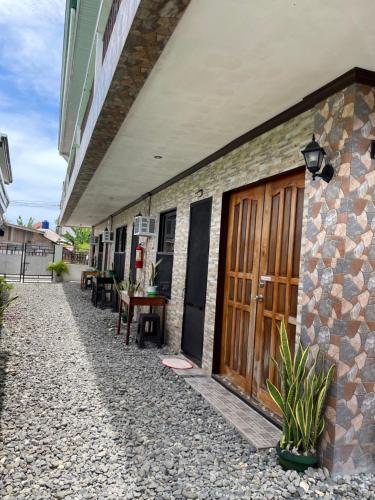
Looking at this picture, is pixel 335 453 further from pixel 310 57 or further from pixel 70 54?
pixel 70 54

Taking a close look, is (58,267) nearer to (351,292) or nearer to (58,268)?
(58,268)

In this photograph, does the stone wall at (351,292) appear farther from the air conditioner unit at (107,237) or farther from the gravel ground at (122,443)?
the air conditioner unit at (107,237)

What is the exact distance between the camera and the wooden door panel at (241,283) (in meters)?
3.98

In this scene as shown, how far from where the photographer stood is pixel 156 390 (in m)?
4.08

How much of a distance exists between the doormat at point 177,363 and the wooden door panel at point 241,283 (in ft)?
1.89

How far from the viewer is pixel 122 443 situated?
2875 millimetres

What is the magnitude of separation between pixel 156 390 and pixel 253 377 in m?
1.04

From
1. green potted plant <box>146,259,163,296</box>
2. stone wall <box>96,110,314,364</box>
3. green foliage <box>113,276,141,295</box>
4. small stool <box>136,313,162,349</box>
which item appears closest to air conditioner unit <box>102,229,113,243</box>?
green foliage <box>113,276,141,295</box>

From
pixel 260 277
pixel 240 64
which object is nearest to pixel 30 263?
Result: pixel 260 277

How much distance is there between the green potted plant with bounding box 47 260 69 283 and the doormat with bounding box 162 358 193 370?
13.2 metres

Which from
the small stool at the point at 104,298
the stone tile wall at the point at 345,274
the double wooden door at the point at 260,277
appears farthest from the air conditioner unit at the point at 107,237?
the stone tile wall at the point at 345,274

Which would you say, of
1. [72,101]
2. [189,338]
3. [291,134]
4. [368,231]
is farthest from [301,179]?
[72,101]

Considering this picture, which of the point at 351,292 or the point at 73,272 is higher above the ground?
the point at 351,292

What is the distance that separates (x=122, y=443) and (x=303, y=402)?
1373 mm
